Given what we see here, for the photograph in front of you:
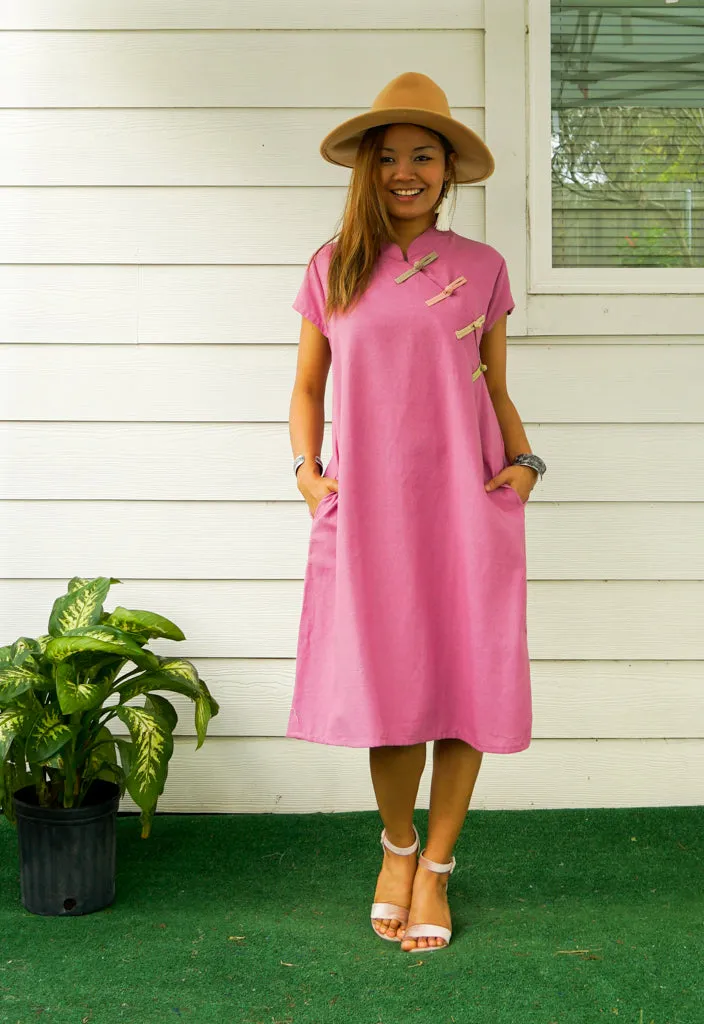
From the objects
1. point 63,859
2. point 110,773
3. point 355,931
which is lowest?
point 355,931

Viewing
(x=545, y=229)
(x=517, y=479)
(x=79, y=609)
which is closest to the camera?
(x=517, y=479)

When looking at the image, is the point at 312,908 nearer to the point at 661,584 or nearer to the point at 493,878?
the point at 493,878

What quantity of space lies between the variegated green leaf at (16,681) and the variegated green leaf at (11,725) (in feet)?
0.09

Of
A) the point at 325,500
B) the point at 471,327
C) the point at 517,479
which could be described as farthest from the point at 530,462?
the point at 325,500

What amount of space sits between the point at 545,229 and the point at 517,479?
92 cm

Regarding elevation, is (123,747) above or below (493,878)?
above

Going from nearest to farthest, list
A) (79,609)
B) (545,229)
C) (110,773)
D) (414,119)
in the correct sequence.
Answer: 1. (414,119)
2. (79,609)
3. (110,773)
4. (545,229)

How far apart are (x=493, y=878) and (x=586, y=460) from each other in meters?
1.07

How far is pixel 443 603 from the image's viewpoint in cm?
197

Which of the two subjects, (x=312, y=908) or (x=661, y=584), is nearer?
(x=312, y=908)

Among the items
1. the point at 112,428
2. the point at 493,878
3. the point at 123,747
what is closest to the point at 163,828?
the point at 123,747

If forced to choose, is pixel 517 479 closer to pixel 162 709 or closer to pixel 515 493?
pixel 515 493

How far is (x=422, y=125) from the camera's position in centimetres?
197

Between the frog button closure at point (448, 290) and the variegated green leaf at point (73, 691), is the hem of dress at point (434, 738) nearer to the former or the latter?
the variegated green leaf at point (73, 691)
